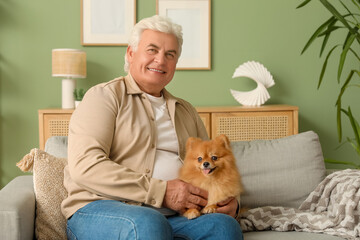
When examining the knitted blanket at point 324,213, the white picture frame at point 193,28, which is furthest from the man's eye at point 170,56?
the white picture frame at point 193,28

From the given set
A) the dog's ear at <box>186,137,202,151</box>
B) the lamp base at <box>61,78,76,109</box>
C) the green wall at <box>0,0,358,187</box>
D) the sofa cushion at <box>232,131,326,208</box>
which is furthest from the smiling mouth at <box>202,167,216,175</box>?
the green wall at <box>0,0,358,187</box>

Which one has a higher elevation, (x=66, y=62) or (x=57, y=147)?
(x=66, y=62)

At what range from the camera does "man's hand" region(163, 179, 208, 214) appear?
5.47 ft

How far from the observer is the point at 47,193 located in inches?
72.4

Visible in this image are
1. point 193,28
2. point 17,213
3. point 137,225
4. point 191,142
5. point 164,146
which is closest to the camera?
point 137,225

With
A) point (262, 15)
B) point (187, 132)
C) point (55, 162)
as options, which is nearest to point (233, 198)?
point (187, 132)

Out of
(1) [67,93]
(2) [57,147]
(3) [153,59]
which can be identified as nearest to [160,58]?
(3) [153,59]

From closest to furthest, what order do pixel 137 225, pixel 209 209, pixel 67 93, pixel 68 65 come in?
pixel 137 225, pixel 209 209, pixel 68 65, pixel 67 93

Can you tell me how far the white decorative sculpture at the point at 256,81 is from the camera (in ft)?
12.4

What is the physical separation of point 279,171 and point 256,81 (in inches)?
68.2

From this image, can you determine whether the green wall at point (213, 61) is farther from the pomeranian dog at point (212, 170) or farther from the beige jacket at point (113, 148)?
Result: the pomeranian dog at point (212, 170)

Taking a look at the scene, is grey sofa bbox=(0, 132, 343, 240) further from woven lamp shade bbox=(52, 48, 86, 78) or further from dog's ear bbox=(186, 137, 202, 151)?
woven lamp shade bbox=(52, 48, 86, 78)

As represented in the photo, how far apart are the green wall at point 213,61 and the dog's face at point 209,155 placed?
2200 mm

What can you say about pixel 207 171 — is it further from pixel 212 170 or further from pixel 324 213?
pixel 324 213
